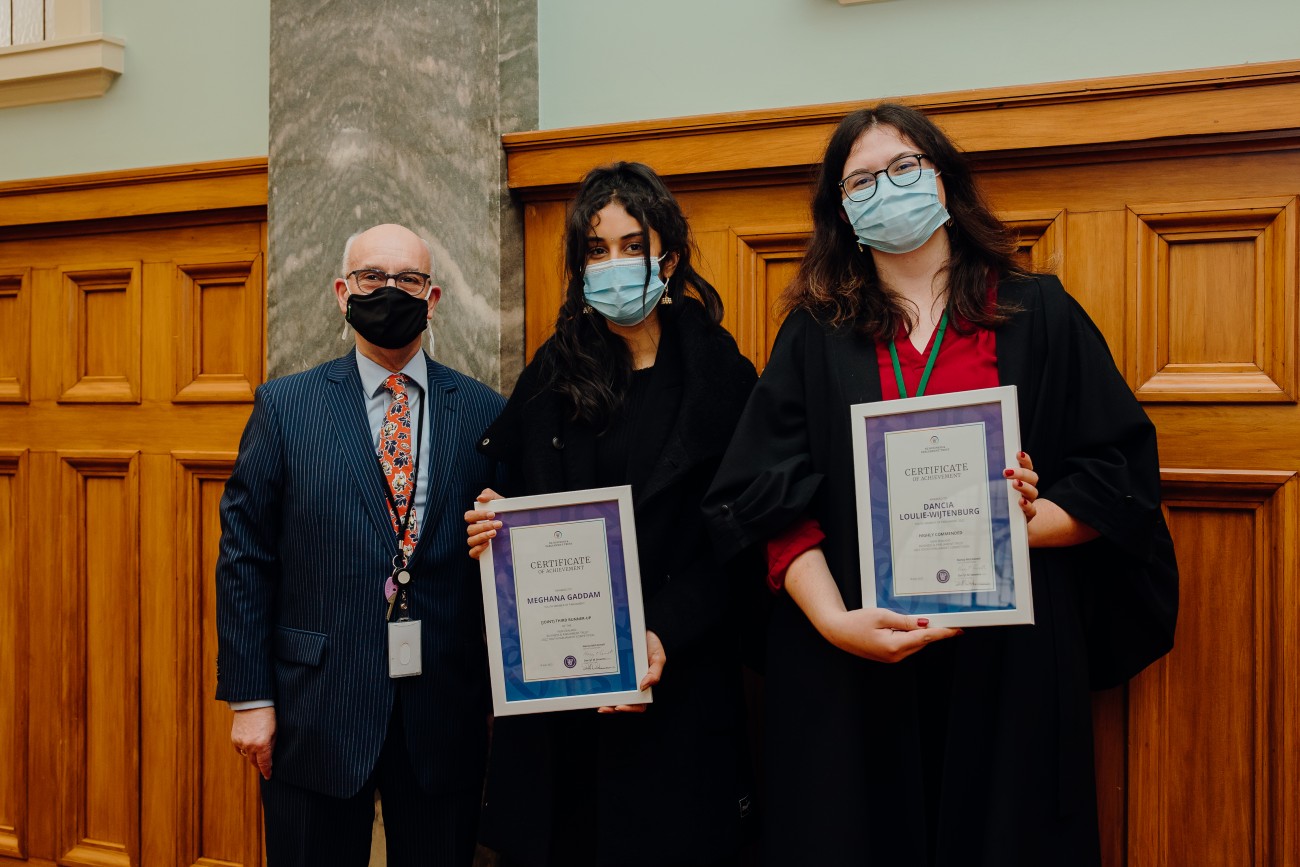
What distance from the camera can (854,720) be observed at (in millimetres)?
1961

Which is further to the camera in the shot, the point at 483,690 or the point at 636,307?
the point at 483,690

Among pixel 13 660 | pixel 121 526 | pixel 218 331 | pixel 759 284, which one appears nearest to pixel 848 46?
pixel 759 284

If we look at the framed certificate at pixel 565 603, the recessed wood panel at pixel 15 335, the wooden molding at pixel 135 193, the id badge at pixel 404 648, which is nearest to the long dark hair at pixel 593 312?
the framed certificate at pixel 565 603

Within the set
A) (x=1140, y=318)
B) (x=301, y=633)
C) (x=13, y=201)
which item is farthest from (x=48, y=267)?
(x=1140, y=318)

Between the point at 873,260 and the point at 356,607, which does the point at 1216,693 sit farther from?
the point at 356,607

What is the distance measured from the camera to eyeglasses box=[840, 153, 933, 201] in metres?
2.05

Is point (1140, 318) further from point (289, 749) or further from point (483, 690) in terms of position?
point (289, 749)

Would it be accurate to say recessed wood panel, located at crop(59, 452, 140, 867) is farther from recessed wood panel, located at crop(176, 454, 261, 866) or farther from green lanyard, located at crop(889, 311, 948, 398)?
green lanyard, located at crop(889, 311, 948, 398)

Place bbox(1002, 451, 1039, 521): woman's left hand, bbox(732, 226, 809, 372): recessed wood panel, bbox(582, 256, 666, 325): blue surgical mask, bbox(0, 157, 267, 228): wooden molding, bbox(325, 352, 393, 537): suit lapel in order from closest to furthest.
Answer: bbox(1002, 451, 1039, 521): woman's left hand
bbox(582, 256, 666, 325): blue surgical mask
bbox(325, 352, 393, 537): suit lapel
bbox(732, 226, 809, 372): recessed wood panel
bbox(0, 157, 267, 228): wooden molding

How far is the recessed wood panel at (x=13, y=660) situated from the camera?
142 inches

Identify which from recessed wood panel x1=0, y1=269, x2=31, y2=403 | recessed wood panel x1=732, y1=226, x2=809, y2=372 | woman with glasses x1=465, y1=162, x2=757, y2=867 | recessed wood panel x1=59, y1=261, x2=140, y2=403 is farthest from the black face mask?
recessed wood panel x1=0, y1=269, x2=31, y2=403

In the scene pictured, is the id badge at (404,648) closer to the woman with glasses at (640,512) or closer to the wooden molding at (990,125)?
the woman with glasses at (640,512)

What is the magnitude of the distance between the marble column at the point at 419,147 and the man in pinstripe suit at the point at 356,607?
21.4 inches

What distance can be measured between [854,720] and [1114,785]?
1.00m
